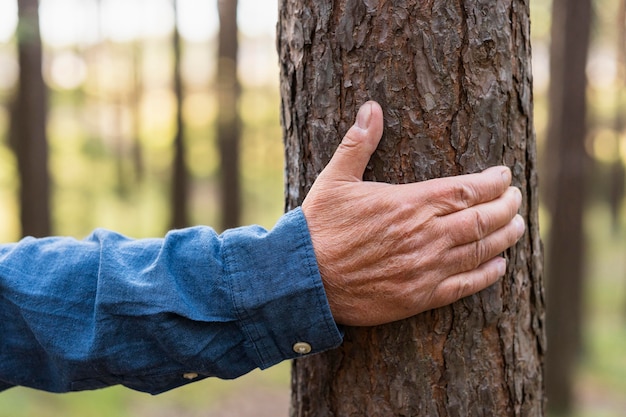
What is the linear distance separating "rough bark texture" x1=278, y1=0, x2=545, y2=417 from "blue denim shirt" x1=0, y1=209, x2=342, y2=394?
0.82ft

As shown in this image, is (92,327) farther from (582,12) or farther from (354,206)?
(582,12)

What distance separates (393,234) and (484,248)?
0.24 meters

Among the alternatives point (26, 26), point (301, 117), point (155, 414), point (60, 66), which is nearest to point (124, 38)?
point (60, 66)

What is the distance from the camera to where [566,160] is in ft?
20.6

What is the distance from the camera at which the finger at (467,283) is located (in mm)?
1299

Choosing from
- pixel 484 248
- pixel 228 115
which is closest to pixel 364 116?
→ pixel 484 248

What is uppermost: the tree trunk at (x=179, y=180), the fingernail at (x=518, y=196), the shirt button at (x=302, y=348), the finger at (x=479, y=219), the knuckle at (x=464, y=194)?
the knuckle at (x=464, y=194)

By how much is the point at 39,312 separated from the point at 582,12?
6540 millimetres

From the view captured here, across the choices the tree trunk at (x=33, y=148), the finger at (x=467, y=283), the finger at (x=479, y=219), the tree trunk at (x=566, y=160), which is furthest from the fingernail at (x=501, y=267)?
the tree trunk at (x=33, y=148)

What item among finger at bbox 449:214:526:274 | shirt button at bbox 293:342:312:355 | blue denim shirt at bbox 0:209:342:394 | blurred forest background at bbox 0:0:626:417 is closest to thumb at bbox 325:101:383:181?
blue denim shirt at bbox 0:209:342:394

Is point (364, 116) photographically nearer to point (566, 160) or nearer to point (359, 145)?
point (359, 145)

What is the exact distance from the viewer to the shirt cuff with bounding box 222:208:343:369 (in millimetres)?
1237

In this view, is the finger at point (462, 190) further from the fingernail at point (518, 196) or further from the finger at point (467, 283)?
the finger at point (467, 283)

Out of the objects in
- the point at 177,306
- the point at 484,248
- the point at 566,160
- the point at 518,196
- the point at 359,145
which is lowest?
the point at 566,160
